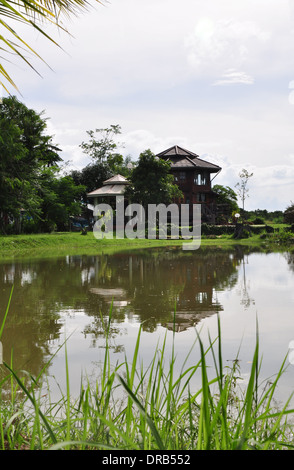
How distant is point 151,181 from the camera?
106ft

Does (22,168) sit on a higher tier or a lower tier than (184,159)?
lower

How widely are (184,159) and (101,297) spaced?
34.0 m

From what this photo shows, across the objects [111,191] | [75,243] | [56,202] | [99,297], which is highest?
[111,191]

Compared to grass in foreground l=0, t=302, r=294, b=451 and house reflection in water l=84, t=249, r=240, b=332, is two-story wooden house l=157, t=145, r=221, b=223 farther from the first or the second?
grass in foreground l=0, t=302, r=294, b=451

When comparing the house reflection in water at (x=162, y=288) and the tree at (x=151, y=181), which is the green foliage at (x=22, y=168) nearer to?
the tree at (x=151, y=181)

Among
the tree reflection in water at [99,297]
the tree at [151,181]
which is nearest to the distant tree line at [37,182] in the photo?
the tree at [151,181]

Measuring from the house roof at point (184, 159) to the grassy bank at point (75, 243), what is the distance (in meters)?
10.8

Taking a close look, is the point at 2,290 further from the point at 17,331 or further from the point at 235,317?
the point at 235,317

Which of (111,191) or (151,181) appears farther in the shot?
(111,191)

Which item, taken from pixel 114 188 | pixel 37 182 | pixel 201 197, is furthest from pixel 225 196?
pixel 37 182

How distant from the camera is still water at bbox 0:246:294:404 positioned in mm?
4855

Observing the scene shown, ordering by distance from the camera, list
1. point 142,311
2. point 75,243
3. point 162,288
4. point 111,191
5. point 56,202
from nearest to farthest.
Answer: point 142,311, point 162,288, point 75,243, point 56,202, point 111,191

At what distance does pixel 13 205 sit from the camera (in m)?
27.1

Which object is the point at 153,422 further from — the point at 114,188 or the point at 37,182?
the point at 114,188
